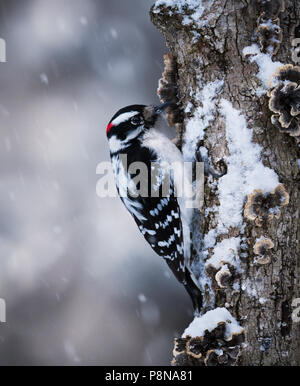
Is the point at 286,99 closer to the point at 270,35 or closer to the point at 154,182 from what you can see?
the point at 270,35

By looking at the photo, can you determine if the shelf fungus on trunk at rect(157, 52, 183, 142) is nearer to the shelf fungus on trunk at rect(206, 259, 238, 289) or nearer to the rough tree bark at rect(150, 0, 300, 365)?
the rough tree bark at rect(150, 0, 300, 365)

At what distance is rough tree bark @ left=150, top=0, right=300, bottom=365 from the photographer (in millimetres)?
2273

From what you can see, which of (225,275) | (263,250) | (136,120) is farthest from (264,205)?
(136,120)

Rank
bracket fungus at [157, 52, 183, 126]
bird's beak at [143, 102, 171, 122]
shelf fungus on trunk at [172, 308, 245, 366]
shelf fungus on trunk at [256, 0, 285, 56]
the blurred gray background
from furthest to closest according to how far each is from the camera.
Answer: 1. the blurred gray background
2. bird's beak at [143, 102, 171, 122]
3. bracket fungus at [157, 52, 183, 126]
4. shelf fungus on trunk at [256, 0, 285, 56]
5. shelf fungus on trunk at [172, 308, 245, 366]

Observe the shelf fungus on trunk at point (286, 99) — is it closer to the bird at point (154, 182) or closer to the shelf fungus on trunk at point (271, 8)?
the shelf fungus on trunk at point (271, 8)

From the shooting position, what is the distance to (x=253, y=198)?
2.21 m

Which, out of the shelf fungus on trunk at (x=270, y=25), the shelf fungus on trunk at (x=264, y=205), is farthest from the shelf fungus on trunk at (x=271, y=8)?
the shelf fungus on trunk at (x=264, y=205)

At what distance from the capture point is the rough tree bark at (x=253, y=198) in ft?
7.46

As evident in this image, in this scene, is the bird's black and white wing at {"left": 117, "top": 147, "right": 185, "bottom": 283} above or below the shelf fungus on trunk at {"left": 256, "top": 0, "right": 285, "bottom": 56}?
below

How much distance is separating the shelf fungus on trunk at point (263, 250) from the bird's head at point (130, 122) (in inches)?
48.1

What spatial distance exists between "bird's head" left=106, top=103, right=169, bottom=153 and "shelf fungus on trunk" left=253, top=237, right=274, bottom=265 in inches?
48.1

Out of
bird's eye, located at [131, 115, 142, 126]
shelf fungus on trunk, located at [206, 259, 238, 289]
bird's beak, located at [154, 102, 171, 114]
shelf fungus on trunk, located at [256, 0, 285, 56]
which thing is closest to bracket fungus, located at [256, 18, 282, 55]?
shelf fungus on trunk, located at [256, 0, 285, 56]
